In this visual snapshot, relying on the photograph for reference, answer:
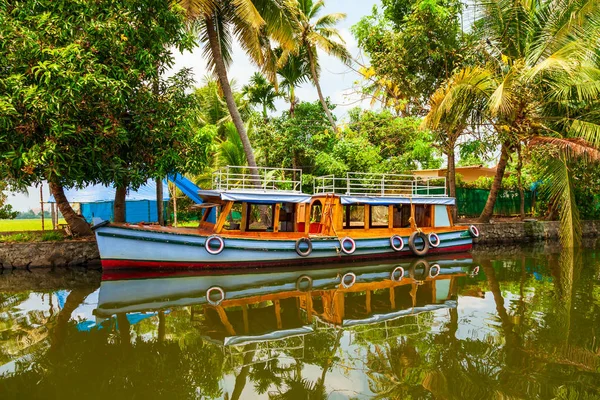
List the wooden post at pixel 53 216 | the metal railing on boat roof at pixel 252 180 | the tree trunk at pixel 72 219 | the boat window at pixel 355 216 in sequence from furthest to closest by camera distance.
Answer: the wooden post at pixel 53 216, the boat window at pixel 355 216, the tree trunk at pixel 72 219, the metal railing on boat roof at pixel 252 180

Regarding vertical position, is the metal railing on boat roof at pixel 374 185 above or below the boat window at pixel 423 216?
above

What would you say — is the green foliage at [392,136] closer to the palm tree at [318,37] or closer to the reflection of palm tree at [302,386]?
A: the palm tree at [318,37]

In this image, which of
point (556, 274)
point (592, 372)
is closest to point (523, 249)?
point (556, 274)

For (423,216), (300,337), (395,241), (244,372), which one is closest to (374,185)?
(423,216)

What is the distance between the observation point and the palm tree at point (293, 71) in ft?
70.8

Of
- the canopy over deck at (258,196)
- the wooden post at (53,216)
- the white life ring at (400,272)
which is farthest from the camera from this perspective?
the wooden post at (53,216)

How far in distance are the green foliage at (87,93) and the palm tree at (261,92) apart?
12.6m

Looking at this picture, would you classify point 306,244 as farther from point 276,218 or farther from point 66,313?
point 66,313

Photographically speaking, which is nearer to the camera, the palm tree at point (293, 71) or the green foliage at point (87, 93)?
the green foliage at point (87, 93)

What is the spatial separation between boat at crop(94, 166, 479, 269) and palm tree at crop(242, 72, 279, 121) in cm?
1172

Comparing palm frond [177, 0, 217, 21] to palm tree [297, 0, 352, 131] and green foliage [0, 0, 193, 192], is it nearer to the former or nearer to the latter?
green foliage [0, 0, 193, 192]

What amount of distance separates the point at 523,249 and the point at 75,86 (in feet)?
52.9

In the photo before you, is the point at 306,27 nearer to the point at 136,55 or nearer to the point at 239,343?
the point at 136,55

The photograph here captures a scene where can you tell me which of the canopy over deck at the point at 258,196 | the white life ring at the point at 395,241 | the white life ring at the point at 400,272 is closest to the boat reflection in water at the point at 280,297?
the white life ring at the point at 400,272
